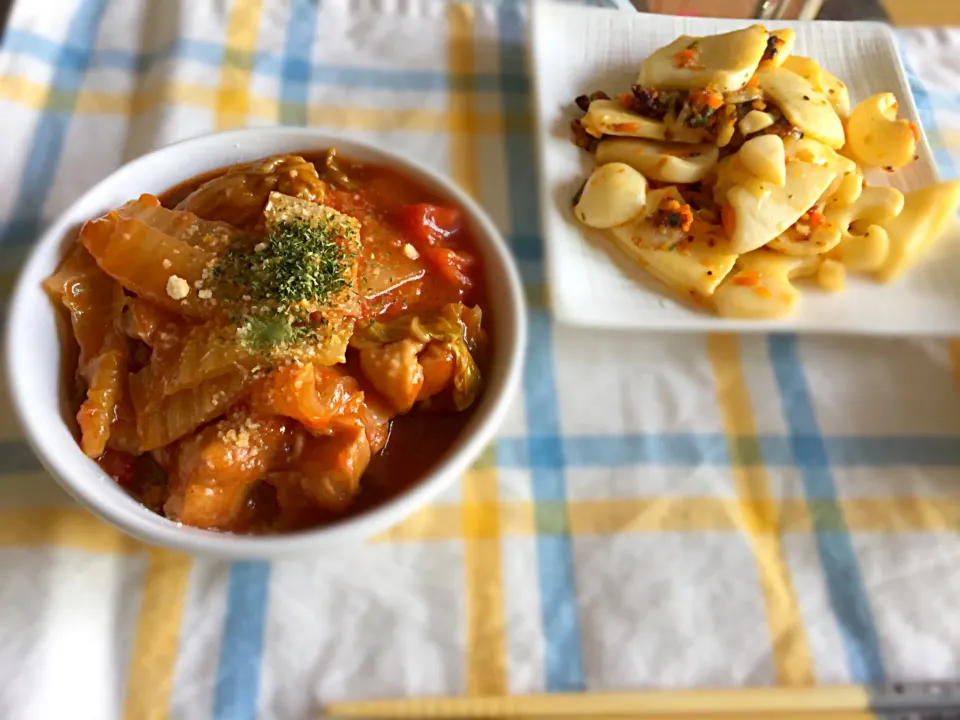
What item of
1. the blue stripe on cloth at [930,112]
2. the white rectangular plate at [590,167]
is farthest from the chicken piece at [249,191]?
the blue stripe on cloth at [930,112]

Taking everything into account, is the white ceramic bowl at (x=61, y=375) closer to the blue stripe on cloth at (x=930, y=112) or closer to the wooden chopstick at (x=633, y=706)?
the wooden chopstick at (x=633, y=706)

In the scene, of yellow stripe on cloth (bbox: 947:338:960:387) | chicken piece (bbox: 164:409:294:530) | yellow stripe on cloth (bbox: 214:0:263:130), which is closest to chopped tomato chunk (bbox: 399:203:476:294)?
chicken piece (bbox: 164:409:294:530)

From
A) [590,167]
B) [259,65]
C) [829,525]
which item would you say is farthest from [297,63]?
[829,525]

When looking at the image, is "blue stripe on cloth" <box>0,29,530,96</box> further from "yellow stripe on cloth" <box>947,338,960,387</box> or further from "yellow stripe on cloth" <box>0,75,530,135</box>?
"yellow stripe on cloth" <box>947,338,960,387</box>

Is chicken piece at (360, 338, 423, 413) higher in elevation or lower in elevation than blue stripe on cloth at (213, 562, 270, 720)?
higher

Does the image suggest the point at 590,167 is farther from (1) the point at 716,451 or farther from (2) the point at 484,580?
(2) the point at 484,580

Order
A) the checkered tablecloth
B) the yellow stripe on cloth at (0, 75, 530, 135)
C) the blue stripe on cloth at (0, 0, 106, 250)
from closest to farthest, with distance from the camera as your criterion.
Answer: the checkered tablecloth → the blue stripe on cloth at (0, 0, 106, 250) → the yellow stripe on cloth at (0, 75, 530, 135)
